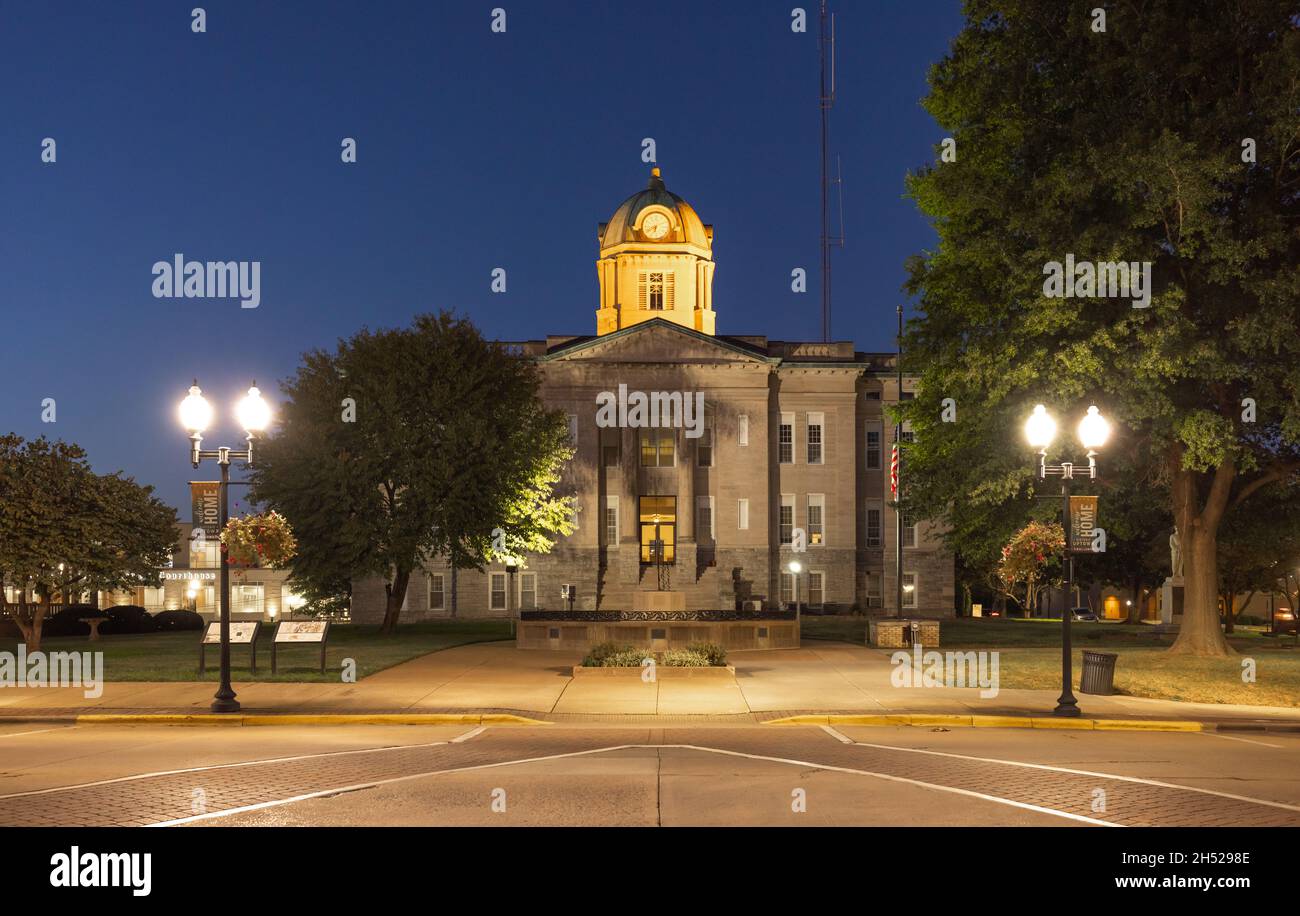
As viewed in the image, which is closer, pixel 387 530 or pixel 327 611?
pixel 387 530

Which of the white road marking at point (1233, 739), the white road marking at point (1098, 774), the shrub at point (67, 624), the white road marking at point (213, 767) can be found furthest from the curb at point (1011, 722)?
the shrub at point (67, 624)

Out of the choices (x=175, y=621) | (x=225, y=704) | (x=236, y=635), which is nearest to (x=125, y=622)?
(x=175, y=621)

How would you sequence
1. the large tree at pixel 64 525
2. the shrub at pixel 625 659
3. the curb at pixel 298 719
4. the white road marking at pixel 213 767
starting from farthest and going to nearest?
1. the large tree at pixel 64 525
2. the shrub at pixel 625 659
3. the curb at pixel 298 719
4. the white road marking at pixel 213 767

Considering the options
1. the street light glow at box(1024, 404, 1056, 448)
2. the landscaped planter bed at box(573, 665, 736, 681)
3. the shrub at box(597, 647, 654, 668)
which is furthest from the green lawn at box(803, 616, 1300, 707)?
the shrub at box(597, 647, 654, 668)

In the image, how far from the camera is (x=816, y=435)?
68.1m

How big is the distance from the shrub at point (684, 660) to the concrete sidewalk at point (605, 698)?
94 centimetres

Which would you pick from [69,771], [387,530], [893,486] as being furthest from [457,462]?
[69,771]

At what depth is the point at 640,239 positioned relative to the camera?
73375 millimetres

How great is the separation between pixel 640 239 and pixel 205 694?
181 feet

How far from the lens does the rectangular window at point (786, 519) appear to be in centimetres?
6731

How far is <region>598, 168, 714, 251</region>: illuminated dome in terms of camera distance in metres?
73.3

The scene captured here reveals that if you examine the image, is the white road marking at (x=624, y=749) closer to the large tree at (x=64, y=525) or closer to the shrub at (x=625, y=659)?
the shrub at (x=625, y=659)

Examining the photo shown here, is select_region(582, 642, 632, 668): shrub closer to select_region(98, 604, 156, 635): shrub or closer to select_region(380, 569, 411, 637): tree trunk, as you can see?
select_region(380, 569, 411, 637): tree trunk

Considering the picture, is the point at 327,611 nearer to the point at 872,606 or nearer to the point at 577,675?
the point at 577,675
